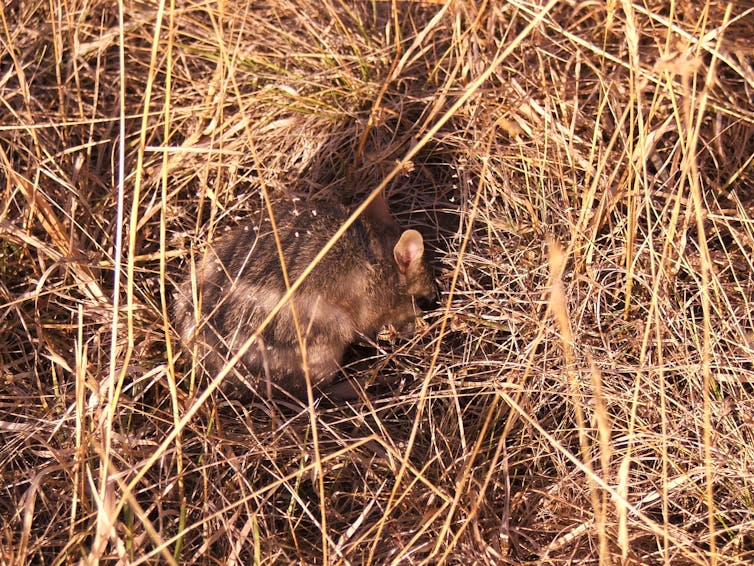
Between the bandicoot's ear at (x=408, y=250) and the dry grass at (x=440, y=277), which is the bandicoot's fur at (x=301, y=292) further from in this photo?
the dry grass at (x=440, y=277)

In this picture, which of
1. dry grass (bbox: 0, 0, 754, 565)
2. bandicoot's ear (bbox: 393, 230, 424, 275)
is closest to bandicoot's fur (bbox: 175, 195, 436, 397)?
bandicoot's ear (bbox: 393, 230, 424, 275)

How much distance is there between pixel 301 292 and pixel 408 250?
0.59m

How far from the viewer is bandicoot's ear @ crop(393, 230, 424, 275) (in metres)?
3.68

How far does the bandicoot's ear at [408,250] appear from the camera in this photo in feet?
12.1

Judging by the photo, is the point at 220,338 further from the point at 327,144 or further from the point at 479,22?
the point at 479,22

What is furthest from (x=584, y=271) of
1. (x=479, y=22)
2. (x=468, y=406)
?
(x=479, y=22)

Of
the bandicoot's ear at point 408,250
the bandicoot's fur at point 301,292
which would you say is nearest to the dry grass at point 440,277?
the bandicoot's fur at point 301,292

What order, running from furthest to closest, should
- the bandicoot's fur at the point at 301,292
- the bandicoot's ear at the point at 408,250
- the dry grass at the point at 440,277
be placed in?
the bandicoot's ear at the point at 408,250 < the bandicoot's fur at the point at 301,292 < the dry grass at the point at 440,277

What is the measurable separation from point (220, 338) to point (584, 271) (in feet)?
5.70

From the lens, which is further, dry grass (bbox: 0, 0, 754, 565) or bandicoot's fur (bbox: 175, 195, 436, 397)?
bandicoot's fur (bbox: 175, 195, 436, 397)

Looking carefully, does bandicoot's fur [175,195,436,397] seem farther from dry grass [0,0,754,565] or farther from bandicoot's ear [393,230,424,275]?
dry grass [0,0,754,565]

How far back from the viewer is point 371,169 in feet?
14.2

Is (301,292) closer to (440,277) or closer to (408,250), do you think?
(408,250)

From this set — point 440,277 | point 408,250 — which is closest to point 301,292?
point 408,250
